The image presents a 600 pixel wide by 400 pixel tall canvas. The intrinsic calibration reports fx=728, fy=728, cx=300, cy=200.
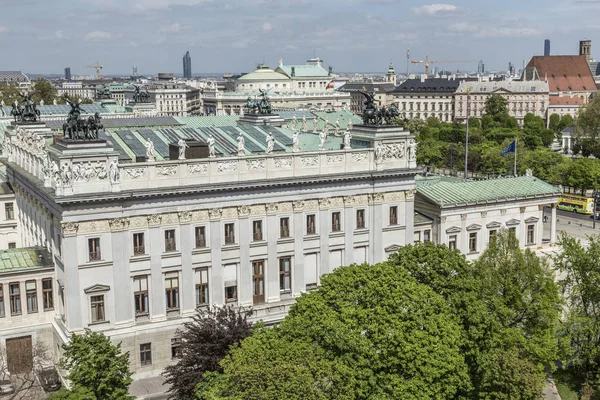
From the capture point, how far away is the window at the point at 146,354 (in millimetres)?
59625

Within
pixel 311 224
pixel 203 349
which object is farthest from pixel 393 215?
pixel 203 349

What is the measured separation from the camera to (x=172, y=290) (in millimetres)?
60812

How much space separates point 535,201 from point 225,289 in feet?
133

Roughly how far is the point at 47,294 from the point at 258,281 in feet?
59.0

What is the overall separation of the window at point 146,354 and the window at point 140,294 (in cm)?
269

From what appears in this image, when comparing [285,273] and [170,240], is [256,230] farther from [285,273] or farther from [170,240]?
[170,240]

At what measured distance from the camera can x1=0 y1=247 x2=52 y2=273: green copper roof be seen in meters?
61.3

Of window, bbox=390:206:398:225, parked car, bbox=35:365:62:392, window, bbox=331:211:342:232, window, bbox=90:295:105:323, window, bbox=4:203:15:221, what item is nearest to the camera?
parked car, bbox=35:365:62:392

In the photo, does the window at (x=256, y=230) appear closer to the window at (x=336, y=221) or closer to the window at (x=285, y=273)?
the window at (x=285, y=273)

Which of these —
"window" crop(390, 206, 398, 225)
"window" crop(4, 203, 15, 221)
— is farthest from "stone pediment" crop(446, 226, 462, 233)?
"window" crop(4, 203, 15, 221)

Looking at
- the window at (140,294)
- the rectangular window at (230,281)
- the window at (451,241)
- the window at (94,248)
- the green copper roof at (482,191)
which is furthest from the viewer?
the green copper roof at (482,191)

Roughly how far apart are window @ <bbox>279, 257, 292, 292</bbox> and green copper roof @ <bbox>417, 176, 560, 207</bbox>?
2036cm

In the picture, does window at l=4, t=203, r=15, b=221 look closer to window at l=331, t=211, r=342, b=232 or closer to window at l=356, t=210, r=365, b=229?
window at l=331, t=211, r=342, b=232

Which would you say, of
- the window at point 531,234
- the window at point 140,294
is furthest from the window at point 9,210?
the window at point 531,234
